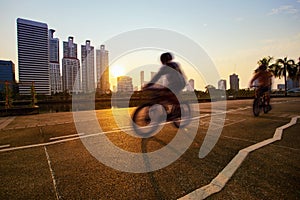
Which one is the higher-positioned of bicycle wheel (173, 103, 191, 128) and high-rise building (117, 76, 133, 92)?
high-rise building (117, 76, 133, 92)

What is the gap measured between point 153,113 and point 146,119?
0.93ft

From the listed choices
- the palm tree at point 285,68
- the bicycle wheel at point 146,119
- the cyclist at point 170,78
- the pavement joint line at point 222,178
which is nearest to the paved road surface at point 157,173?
the pavement joint line at point 222,178

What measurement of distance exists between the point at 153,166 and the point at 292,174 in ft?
6.47

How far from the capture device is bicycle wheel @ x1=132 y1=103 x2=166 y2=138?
4.95m

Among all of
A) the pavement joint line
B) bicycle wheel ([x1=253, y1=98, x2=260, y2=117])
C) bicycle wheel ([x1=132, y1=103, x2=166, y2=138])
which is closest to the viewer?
the pavement joint line

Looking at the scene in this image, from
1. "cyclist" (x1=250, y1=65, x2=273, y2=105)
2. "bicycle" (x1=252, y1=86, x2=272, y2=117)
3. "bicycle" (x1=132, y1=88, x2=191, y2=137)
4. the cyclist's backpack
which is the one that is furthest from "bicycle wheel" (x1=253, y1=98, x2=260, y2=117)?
the cyclist's backpack

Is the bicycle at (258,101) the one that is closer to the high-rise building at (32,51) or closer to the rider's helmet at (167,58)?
the rider's helmet at (167,58)

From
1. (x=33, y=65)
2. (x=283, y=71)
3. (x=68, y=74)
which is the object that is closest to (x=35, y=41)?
(x=33, y=65)

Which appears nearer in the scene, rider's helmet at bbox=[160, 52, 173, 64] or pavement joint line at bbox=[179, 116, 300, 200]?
pavement joint line at bbox=[179, 116, 300, 200]

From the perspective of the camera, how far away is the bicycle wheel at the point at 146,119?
4.95m

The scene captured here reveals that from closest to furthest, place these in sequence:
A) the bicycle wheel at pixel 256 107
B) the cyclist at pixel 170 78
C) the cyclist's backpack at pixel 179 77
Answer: the cyclist at pixel 170 78
the cyclist's backpack at pixel 179 77
the bicycle wheel at pixel 256 107

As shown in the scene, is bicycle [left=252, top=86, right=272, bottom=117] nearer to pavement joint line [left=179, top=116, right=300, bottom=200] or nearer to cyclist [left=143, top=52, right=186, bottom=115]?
cyclist [left=143, top=52, right=186, bottom=115]

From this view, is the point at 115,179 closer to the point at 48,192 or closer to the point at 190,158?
the point at 48,192

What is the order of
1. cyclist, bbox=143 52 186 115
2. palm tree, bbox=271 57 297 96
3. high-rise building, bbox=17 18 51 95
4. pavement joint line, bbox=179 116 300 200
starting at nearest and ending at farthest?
pavement joint line, bbox=179 116 300 200
cyclist, bbox=143 52 186 115
palm tree, bbox=271 57 297 96
high-rise building, bbox=17 18 51 95
